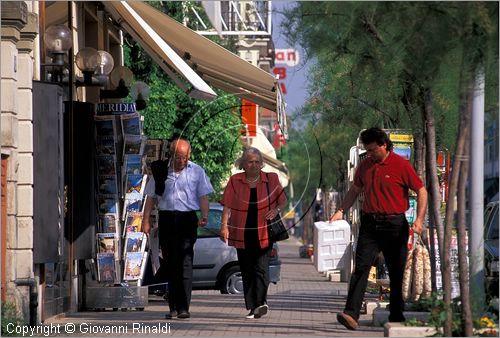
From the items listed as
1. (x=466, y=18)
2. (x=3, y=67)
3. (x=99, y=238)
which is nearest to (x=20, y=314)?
(x=3, y=67)

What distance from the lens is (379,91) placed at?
16.5 metres

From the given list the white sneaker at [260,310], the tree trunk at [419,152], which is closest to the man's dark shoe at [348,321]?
the white sneaker at [260,310]

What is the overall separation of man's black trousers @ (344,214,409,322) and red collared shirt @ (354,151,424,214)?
87mm

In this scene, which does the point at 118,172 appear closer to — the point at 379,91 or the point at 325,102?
the point at 379,91

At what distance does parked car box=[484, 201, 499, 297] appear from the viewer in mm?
16969

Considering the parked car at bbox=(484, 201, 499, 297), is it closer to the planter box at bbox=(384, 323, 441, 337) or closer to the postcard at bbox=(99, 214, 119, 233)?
the planter box at bbox=(384, 323, 441, 337)

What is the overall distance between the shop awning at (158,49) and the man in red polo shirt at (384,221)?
1.92 metres

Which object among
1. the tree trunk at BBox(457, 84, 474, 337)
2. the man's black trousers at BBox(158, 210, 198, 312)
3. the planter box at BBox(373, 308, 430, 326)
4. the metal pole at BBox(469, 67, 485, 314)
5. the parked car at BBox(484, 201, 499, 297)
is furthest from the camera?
the parked car at BBox(484, 201, 499, 297)

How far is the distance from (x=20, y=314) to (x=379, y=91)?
555cm

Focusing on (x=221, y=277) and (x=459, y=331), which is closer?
(x=459, y=331)

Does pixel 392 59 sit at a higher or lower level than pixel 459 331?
higher

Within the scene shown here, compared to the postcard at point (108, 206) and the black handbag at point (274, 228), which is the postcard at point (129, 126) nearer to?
the postcard at point (108, 206)

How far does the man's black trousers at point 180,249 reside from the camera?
14.5 meters

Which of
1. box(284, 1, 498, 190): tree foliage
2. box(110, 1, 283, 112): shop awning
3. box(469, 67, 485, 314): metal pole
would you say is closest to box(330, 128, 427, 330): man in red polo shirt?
box(469, 67, 485, 314): metal pole
